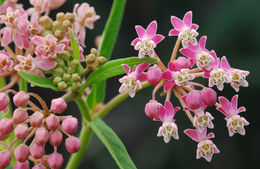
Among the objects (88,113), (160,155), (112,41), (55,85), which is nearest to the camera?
(55,85)

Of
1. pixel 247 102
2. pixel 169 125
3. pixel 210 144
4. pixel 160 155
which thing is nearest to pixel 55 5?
pixel 169 125

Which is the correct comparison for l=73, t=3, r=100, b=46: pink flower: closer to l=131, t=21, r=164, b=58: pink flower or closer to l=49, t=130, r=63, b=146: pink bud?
l=131, t=21, r=164, b=58: pink flower

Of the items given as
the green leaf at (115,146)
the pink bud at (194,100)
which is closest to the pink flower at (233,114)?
the pink bud at (194,100)

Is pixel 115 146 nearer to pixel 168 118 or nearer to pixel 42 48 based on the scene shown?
pixel 168 118

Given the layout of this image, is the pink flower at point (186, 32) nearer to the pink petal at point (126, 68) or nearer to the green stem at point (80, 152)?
the pink petal at point (126, 68)

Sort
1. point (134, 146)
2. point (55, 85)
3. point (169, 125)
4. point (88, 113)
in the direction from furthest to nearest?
point (134, 146), point (88, 113), point (55, 85), point (169, 125)

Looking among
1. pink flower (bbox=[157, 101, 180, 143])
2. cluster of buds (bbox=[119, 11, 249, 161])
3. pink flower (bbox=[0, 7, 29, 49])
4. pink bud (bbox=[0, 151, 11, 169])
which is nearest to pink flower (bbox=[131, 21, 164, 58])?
cluster of buds (bbox=[119, 11, 249, 161])

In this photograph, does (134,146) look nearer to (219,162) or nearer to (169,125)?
(219,162)

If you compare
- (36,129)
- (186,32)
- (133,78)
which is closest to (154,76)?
(133,78)
